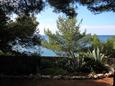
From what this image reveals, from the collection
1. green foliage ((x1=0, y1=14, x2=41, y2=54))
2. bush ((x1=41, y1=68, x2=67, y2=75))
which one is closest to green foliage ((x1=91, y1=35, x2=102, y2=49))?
green foliage ((x1=0, y1=14, x2=41, y2=54))

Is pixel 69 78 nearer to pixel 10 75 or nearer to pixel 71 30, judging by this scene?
pixel 10 75

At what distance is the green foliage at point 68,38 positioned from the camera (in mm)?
21531

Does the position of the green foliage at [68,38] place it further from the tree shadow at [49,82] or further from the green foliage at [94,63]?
A: the tree shadow at [49,82]

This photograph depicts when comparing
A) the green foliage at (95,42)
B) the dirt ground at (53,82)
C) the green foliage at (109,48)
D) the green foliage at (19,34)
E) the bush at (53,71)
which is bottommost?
the dirt ground at (53,82)

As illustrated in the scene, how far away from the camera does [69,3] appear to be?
9.20 meters

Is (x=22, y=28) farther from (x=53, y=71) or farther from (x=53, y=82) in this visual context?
(x=53, y=82)

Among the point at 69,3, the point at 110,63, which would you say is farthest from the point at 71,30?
the point at 69,3

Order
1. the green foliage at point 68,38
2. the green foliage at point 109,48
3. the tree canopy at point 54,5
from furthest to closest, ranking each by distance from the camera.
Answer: the green foliage at point 68,38, the green foliage at point 109,48, the tree canopy at point 54,5

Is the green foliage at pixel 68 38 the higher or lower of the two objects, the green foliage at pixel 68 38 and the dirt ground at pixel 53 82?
the higher

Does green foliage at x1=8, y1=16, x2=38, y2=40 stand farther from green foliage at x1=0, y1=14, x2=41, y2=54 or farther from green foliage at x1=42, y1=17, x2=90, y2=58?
green foliage at x1=42, y1=17, x2=90, y2=58

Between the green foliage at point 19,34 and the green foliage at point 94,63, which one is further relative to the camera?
the green foliage at point 94,63

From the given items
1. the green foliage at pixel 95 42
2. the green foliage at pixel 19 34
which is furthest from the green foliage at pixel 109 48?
the green foliage at pixel 19 34

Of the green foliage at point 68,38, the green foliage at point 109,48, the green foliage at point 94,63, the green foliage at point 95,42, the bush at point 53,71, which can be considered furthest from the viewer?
the green foliage at point 68,38

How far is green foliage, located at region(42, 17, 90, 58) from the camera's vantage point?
70.6ft
